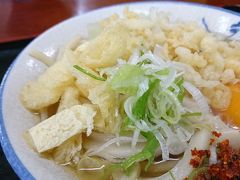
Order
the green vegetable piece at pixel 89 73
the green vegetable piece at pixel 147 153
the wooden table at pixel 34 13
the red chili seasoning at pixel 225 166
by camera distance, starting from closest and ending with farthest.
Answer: the red chili seasoning at pixel 225 166 → the green vegetable piece at pixel 147 153 → the green vegetable piece at pixel 89 73 → the wooden table at pixel 34 13

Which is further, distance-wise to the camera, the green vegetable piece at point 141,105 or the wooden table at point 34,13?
the wooden table at point 34,13

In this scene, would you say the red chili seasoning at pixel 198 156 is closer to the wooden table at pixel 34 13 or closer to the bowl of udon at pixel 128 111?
the bowl of udon at pixel 128 111

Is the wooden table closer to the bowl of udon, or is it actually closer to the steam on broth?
the bowl of udon

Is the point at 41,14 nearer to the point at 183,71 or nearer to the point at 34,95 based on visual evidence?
the point at 34,95

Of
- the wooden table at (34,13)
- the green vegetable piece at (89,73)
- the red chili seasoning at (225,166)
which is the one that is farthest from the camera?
the wooden table at (34,13)

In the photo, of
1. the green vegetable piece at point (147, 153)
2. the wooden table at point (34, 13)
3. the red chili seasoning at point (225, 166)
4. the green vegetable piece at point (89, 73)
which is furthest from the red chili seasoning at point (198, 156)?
the wooden table at point (34, 13)

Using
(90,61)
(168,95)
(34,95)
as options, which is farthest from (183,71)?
(34,95)

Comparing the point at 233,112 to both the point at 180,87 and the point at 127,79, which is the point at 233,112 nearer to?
the point at 180,87

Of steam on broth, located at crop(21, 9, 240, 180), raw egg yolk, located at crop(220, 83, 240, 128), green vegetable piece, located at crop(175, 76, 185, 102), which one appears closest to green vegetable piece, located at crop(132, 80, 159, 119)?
steam on broth, located at crop(21, 9, 240, 180)
